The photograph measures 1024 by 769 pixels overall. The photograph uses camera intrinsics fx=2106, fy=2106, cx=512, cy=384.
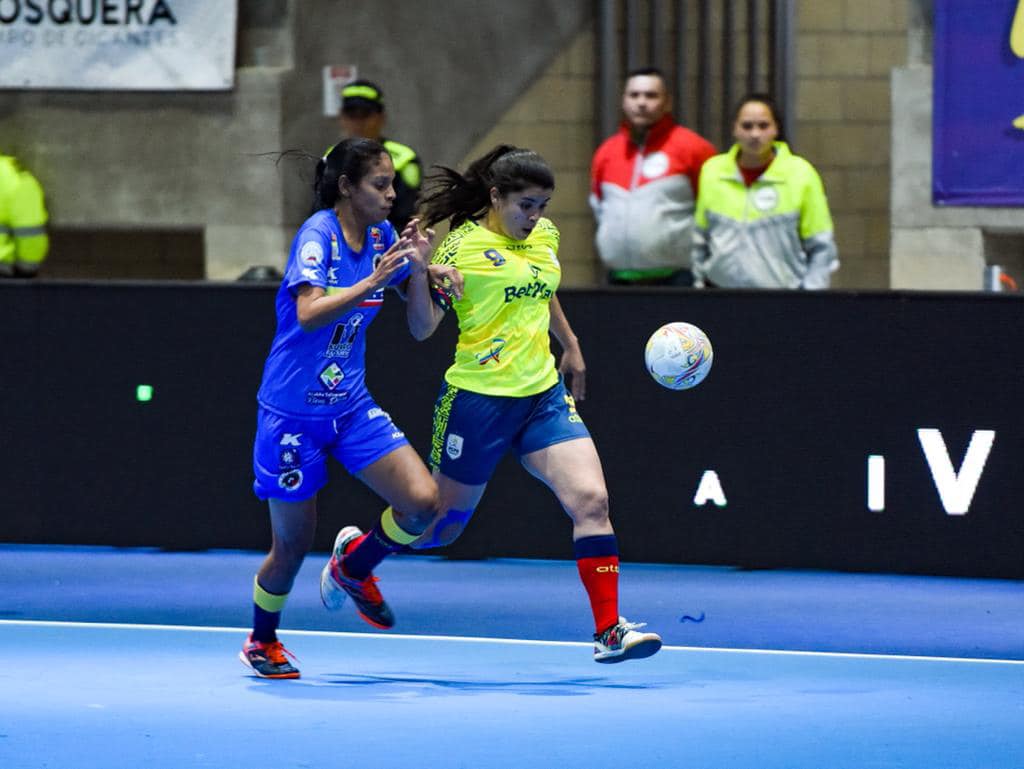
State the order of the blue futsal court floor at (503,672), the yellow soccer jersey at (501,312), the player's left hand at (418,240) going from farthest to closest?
the yellow soccer jersey at (501,312) → the player's left hand at (418,240) → the blue futsal court floor at (503,672)

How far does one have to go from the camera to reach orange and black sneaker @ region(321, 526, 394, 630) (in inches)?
321

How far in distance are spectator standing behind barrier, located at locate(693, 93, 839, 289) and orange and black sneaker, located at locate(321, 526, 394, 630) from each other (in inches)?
143

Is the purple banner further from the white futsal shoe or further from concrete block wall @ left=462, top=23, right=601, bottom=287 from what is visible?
the white futsal shoe

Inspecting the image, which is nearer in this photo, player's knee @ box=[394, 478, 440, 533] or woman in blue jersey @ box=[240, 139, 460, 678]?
woman in blue jersey @ box=[240, 139, 460, 678]

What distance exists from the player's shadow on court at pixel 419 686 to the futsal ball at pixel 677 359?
4.77ft

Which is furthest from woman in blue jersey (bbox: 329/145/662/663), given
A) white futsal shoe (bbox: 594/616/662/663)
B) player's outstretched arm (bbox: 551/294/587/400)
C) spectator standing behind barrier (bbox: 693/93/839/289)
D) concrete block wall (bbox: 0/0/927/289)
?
concrete block wall (bbox: 0/0/927/289)

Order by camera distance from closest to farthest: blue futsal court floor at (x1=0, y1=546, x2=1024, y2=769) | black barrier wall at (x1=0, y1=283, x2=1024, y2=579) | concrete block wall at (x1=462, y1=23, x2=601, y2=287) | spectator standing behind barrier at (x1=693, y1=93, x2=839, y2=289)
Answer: blue futsal court floor at (x1=0, y1=546, x2=1024, y2=769) < black barrier wall at (x1=0, y1=283, x2=1024, y2=579) < spectator standing behind barrier at (x1=693, y1=93, x2=839, y2=289) < concrete block wall at (x1=462, y1=23, x2=601, y2=287)

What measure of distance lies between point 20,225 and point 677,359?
6.43m

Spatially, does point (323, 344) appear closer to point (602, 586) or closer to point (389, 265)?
point (389, 265)

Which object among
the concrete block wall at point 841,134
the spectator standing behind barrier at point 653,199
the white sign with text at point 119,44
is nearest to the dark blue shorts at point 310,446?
the spectator standing behind barrier at point 653,199

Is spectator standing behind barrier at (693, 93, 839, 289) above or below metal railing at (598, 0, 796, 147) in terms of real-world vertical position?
below

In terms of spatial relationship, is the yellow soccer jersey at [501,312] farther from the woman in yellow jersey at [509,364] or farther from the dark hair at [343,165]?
the dark hair at [343,165]

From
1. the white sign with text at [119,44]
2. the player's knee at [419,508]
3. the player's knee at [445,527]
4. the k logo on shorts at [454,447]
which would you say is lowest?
the player's knee at [445,527]

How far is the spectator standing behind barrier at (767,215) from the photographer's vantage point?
11.2 metres
